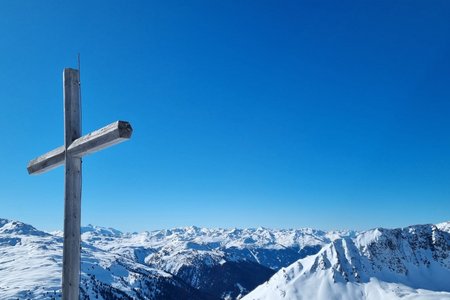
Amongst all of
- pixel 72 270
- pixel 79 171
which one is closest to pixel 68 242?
pixel 72 270

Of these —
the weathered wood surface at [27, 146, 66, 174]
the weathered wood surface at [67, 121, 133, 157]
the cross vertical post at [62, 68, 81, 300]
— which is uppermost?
the weathered wood surface at [27, 146, 66, 174]

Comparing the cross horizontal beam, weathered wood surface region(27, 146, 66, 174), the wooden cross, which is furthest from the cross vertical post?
weathered wood surface region(27, 146, 66, 174)

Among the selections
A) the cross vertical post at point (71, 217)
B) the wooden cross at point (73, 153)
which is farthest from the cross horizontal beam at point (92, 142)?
the cross vertical post at point (71, 217)

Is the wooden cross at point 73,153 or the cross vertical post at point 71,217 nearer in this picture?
the wooden cross at point 73,153

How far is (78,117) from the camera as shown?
7.63m

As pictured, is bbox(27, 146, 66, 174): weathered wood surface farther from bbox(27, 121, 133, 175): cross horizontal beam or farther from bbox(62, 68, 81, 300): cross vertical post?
bbox(62, 68, 81, 300): cross vertical post

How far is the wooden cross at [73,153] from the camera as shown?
21.6 feet

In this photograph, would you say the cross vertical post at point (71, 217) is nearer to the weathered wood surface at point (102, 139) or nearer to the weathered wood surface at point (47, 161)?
the weathered wood surface at point (102, 139)

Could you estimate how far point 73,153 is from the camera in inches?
287

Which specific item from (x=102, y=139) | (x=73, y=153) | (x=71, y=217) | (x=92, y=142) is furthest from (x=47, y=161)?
(x=102, y=139)

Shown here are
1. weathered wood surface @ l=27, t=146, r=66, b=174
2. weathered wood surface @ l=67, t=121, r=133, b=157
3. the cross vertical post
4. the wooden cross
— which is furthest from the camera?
weathered wood surface @ l=27, t=146, r=66, b=174

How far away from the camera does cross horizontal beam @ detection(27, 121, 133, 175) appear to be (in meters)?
6.33

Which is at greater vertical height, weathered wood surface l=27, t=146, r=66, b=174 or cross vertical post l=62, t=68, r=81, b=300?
weathered wood surface l=27, t=146, r=66, b=174

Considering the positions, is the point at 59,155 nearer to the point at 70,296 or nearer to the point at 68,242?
the point at 68,242
